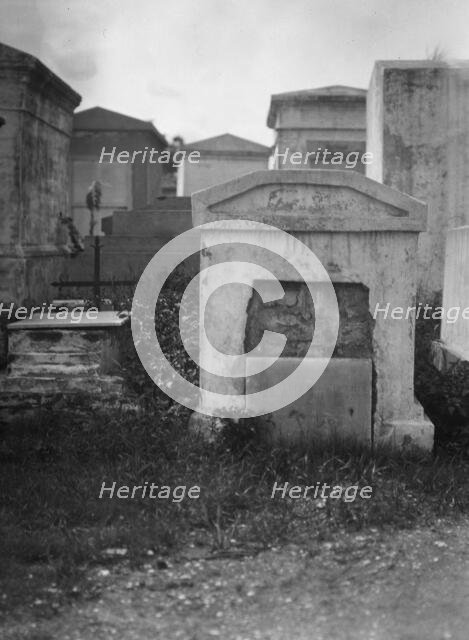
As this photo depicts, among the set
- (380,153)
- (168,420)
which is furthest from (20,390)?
(380,153)

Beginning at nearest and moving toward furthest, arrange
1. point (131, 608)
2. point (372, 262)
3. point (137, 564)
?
point (131, 608)
point (137, 564)
point (372, 262)

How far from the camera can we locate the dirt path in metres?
2.88

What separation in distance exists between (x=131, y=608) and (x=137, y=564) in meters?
0.37

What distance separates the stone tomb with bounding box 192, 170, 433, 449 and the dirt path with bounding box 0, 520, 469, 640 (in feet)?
4.03

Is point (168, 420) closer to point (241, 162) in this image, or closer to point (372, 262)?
point (372, 262)

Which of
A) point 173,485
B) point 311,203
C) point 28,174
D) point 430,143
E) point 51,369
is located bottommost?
point 173,485

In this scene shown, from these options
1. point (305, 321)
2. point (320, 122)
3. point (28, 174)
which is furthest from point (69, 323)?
point (320, 122)

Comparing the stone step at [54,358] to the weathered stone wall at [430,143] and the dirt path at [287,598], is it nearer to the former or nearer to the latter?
the dirt path at [287,598]

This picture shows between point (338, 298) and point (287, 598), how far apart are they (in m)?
2.31

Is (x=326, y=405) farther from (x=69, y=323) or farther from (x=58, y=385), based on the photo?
(x=69, y=323)

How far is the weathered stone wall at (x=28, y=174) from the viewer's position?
7055 millimetres

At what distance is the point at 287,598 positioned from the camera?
316 centimetres

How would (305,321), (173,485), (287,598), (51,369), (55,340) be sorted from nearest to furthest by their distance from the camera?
1. (287,598)
2. (173,485)
3. (305,321)
4. (51,369)
5. (55,340)

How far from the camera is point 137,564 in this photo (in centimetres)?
343
